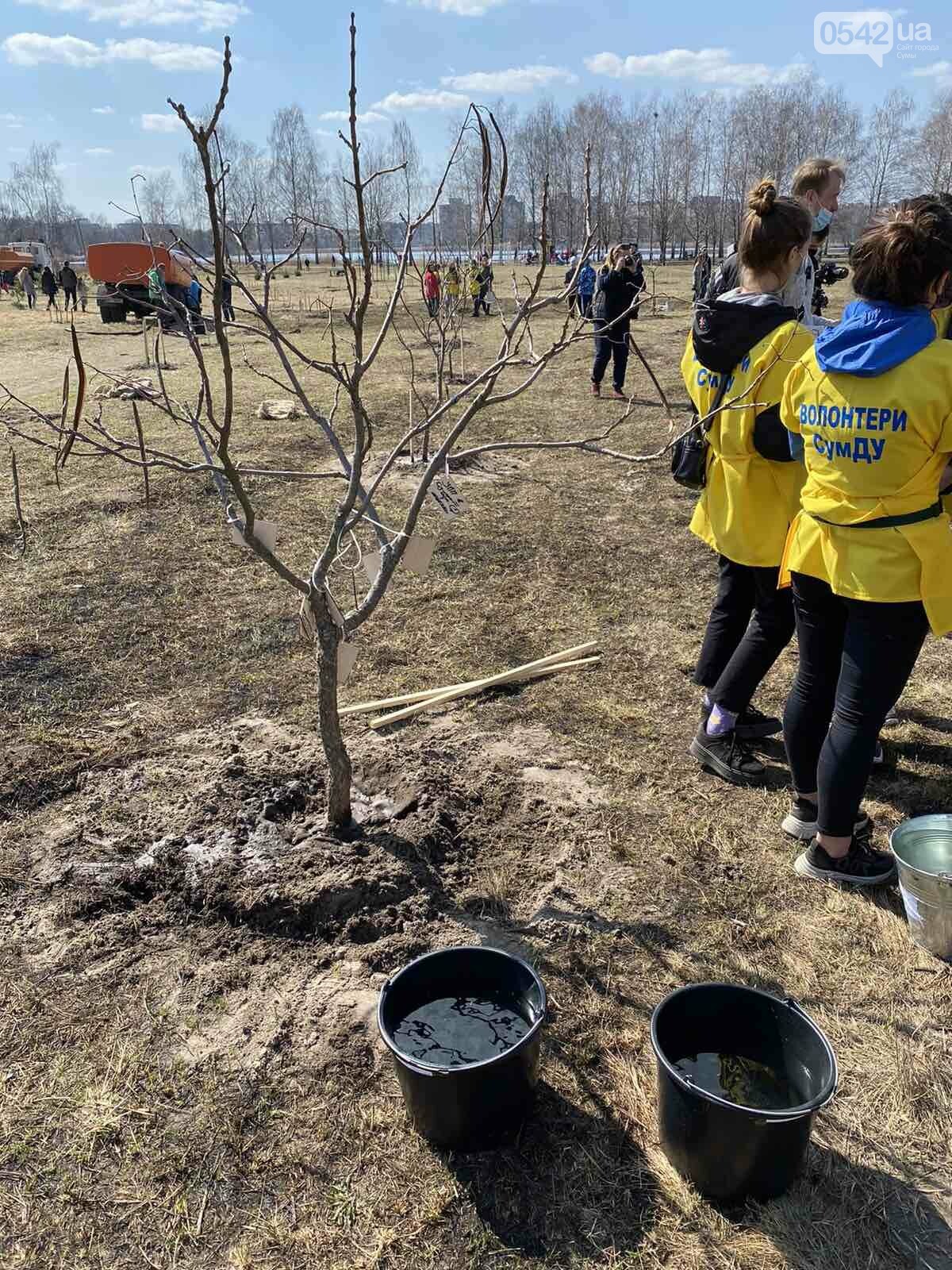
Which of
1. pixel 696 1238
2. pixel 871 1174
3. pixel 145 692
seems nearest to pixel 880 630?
pixel 871 1174

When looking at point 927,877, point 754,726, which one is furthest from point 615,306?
point 927,877

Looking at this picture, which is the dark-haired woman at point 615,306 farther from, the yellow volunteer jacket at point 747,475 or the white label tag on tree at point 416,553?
the white label tag on tree at point 416,553

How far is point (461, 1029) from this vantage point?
1.89m

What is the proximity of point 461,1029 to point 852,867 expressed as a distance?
1.30 meters

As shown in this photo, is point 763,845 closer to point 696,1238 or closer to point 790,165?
point 696,1238

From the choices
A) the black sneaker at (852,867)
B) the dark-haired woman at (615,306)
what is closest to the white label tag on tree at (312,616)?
the black sneaker at (852,867)

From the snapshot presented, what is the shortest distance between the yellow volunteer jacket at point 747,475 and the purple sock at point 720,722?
0.56 m

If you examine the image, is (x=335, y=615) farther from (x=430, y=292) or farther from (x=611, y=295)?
(x=430, y=292)

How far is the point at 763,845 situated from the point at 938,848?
1.64 feet

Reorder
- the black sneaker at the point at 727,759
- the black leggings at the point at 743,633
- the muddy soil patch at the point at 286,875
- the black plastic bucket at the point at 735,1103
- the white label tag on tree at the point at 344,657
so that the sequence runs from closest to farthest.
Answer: the black plastic bucket at the point at 735,1103 → the muddy soil patch at the point at 286,875 → the white label tag on tree at the point at 344,657 → the black leggings at the point at 743,633 → the black sneaker at the point at 727,759

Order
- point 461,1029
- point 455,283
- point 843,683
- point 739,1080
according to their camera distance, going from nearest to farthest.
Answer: point 739,1080 < point 461,1029 < point 843,683 < point 455,283

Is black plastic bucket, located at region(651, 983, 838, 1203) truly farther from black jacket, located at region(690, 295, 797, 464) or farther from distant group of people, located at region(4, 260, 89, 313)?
distant group of people, located at region(4, 260, 89, 313)

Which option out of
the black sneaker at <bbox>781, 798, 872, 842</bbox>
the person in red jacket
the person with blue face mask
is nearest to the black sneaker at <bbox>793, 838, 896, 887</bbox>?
the black sneaker at <bbox>781, 798, 872, 842</bbox>

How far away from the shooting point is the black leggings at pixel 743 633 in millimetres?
2809
